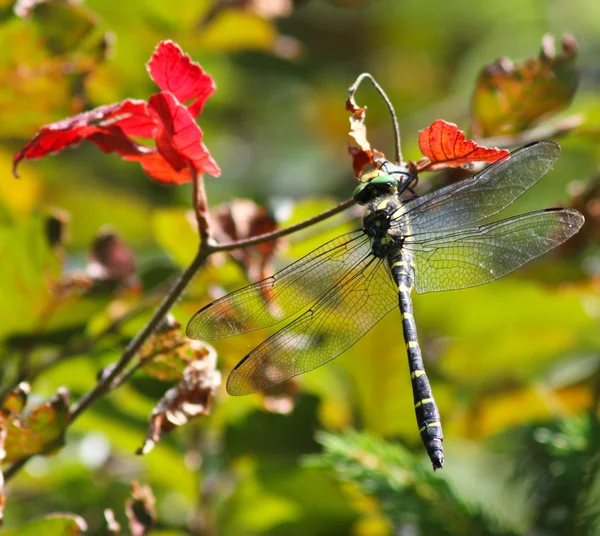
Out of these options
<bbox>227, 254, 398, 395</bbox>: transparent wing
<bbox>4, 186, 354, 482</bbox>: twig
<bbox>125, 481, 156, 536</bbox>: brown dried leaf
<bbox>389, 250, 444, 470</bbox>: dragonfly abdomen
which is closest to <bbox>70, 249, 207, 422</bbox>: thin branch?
<bbox>4, 186, 354, 482</bbox>: twig

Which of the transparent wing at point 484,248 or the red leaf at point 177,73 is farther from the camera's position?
the transparent wing at point 484,248

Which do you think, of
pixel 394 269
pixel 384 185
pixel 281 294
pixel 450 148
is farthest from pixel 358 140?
pixel 394 269

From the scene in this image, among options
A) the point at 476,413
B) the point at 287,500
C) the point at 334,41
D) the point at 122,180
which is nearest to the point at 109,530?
the point at 287,500

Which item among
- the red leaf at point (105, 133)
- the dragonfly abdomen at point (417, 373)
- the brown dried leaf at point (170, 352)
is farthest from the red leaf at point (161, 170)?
the dragonfly abdomen at point (417, 373)

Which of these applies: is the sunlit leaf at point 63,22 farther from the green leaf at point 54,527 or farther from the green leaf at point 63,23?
the green leaf at point 54,527

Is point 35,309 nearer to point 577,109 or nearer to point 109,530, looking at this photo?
point 109,530

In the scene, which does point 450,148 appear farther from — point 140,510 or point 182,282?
point 140,510

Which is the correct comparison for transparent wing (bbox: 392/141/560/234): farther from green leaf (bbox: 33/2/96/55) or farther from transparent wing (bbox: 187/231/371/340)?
green leaf (bbox: 33/2/96/55)
